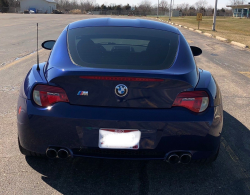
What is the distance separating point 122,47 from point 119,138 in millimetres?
A: 1212

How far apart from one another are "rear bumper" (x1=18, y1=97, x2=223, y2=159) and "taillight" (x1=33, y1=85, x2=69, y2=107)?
0.16 feet

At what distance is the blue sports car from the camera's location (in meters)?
2.55

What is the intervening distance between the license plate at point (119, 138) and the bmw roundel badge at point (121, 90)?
0.30 m

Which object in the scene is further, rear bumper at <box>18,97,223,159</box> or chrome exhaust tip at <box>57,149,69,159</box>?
chrome exhaust tip at <box>57,149,69,159</box>

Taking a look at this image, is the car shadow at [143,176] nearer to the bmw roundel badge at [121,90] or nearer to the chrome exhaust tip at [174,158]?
the chrome exhaust tip at [174,158]

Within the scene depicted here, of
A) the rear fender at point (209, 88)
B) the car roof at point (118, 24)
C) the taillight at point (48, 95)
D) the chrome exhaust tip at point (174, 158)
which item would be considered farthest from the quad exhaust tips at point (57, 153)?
the car roof at point (118, 24)

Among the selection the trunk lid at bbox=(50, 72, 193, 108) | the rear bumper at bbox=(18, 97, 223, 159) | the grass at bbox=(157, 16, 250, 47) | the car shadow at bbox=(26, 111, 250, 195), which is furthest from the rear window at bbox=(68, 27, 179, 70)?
the grass at bbox=(157, 16, 250, 47)

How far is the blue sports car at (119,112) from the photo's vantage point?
2.55m

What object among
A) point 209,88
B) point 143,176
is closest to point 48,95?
point 143,176

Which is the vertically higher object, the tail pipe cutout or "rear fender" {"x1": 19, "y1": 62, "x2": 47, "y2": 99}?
"rear fender" {"x1": 19, "y1": 62, "x2": 47, "y2": 99}

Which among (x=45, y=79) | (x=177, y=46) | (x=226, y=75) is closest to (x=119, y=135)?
(x=45, y=79)

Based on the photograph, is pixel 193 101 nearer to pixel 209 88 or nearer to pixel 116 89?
pixel 209 88

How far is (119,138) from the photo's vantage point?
257cm

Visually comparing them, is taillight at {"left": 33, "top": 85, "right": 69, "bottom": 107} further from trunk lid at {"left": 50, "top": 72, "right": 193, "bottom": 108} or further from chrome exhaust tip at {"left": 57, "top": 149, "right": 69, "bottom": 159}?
chrome exhaust tip at {"left": 57, "top": 149, "right": 69, "bottom": 159}
